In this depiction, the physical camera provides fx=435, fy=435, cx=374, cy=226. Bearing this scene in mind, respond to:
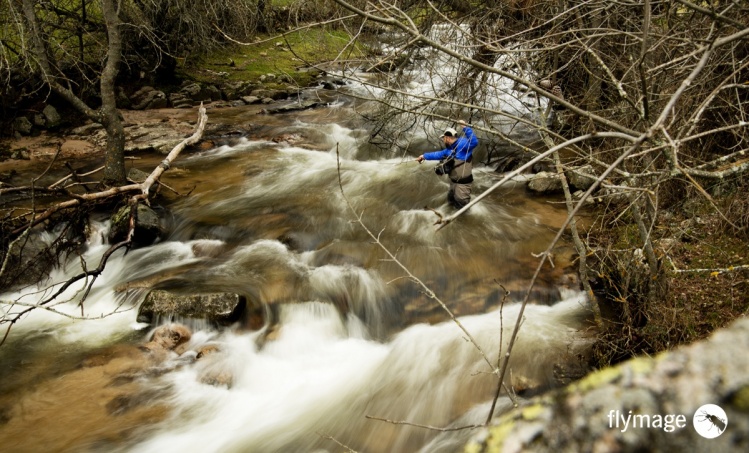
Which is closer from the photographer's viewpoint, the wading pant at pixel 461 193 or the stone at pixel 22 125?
the wading pant at pixel 461 193

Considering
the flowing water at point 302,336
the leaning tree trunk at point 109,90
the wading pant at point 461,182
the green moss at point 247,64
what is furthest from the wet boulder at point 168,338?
the green moss at point 247,64

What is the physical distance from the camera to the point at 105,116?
6.59m

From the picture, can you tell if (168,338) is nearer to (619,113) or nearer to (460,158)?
(460,158)

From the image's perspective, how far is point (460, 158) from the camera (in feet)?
23.7

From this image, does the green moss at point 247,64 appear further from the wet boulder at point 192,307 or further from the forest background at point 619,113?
the wet boulder at point 192,307

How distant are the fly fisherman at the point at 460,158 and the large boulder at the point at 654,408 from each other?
635 centimetres

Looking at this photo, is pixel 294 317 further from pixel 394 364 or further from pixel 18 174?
pixel 18 174

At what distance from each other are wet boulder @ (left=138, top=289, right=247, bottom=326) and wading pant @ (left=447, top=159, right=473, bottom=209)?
413 centimetres

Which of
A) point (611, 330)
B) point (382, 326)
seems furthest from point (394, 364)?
point (611, 330)

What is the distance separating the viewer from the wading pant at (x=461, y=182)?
7320mm

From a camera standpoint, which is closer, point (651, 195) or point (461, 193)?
point (651, 195)

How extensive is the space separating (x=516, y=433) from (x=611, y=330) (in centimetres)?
388

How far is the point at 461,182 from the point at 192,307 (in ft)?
15.2

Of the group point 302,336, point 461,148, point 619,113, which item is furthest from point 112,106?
point 619,113
